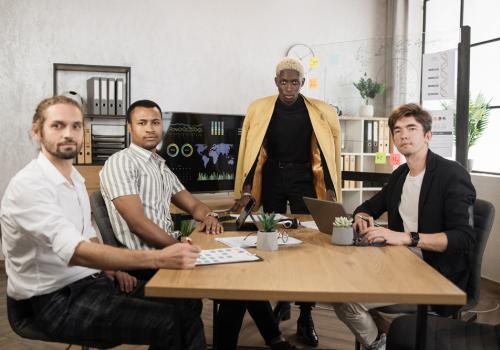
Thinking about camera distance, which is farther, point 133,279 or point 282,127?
point 282,127

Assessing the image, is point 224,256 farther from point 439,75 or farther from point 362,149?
point 362,149

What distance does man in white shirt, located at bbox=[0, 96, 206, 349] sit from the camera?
167cm

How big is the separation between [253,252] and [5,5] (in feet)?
13.5

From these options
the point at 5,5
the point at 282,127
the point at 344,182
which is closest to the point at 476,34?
the point at 344,182

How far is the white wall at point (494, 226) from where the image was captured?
440cm

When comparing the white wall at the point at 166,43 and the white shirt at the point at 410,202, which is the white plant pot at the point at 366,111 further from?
the white shirt at the point at 410,202

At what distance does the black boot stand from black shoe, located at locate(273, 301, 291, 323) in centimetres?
23

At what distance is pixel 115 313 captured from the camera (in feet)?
5.77

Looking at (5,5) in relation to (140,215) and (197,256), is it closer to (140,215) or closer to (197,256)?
(140,215)

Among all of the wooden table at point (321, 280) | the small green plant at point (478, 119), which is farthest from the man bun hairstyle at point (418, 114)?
the small green plant at point (478, 119)

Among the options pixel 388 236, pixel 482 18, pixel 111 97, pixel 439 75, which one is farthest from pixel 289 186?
pixel 482 18

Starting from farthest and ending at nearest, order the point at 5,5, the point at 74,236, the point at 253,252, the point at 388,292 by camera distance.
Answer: the point at 5,5 < the point at 253,252 < the point at 74,236 < the point at 388,292

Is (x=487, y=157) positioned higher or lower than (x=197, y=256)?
higher

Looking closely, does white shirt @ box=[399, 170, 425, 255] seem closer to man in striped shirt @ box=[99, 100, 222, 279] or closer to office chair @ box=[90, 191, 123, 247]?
man in striped shirt @ box=[99, 100, 222, 279]
